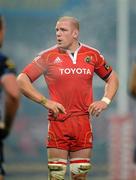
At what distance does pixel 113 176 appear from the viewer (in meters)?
20.8

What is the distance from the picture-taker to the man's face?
10.0 m

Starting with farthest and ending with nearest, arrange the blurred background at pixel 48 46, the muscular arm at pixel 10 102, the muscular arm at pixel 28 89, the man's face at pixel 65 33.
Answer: the blurred background at pixel 48 46
the man's face at pixel 65 33
the muscular arm at pixel 28 89
the muscular arm at pixel 10 102

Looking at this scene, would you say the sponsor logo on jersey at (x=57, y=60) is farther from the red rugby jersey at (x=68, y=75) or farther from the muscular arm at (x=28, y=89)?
the muscular arm at (x=28, y=89)

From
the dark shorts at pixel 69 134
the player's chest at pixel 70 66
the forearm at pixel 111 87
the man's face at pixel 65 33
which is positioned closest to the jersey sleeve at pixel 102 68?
the forearm at pixel 111 87

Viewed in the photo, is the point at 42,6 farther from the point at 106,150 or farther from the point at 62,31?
the point at 62,31

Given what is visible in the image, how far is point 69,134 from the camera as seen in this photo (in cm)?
1000

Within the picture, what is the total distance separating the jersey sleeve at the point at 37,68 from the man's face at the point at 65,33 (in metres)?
0.21

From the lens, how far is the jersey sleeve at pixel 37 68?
10.0 metres

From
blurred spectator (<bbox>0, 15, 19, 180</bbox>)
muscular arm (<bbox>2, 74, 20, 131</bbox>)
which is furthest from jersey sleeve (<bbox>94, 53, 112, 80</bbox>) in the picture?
muscular arm (<bbox>2, 74, 20, 131</bbox>)

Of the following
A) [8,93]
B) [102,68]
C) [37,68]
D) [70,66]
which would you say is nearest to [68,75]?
[70,66]

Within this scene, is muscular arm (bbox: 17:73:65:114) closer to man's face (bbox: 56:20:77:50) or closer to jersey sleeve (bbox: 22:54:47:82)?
jersey sleeve (bbox: 22:54:47:82)

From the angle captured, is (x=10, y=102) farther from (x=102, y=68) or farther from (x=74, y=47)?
(x=102, y=68)

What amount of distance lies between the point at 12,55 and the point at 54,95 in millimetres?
13561

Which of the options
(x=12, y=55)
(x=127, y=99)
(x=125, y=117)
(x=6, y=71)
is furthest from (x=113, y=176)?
(x=6, y=71)
